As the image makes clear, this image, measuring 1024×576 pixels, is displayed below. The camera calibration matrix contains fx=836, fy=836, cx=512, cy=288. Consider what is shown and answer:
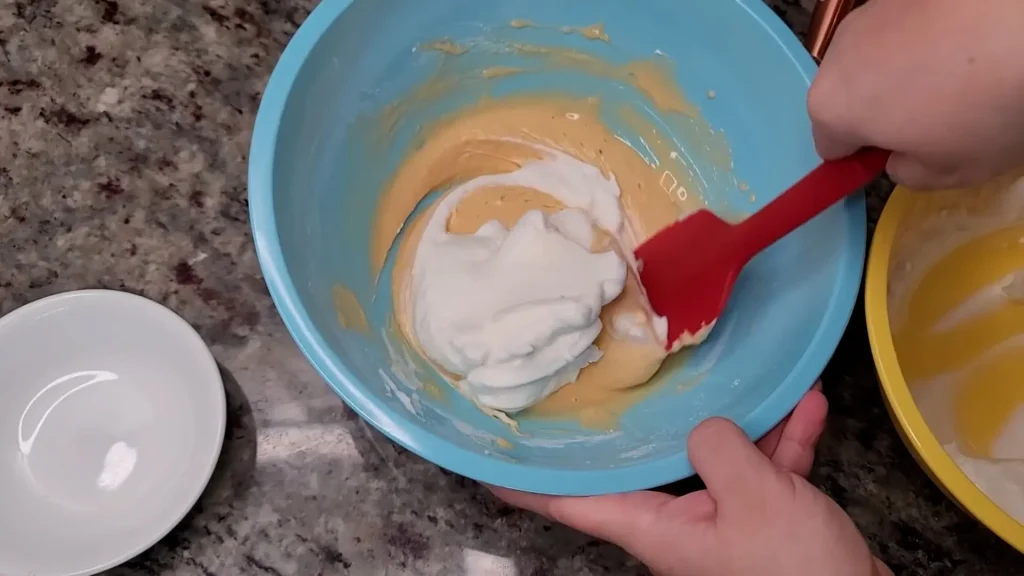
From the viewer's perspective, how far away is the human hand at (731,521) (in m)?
0.58

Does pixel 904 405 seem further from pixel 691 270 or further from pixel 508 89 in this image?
pixel 508 89

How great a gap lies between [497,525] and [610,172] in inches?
16.0

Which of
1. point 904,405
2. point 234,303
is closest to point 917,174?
point 904,405

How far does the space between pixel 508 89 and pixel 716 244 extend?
0.29m

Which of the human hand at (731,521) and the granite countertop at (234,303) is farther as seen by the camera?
the granite countertop at (234,303)

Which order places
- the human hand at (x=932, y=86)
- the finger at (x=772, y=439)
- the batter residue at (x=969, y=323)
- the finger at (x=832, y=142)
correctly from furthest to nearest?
1. the batter residue at (x=969, y=323)
2. the finger at (x=772, y=439)
3. the finger at (x=832, y=142)
4. the human hand at (x=932, y=86)

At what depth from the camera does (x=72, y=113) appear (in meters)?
0.91

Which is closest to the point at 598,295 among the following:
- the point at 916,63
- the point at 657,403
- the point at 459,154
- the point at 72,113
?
the point at 657,403

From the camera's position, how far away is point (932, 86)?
0.50m

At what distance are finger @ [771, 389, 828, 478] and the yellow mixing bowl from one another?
56mm

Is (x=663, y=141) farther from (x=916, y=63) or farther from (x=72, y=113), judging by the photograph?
(x=72, y=113)

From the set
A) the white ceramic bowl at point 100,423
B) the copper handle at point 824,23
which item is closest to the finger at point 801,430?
the copper handle at point 824,23

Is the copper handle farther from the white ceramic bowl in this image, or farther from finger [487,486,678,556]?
the white ceramic bowl

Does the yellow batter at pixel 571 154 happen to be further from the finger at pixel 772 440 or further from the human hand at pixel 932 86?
the human hand at pixel 932 86
